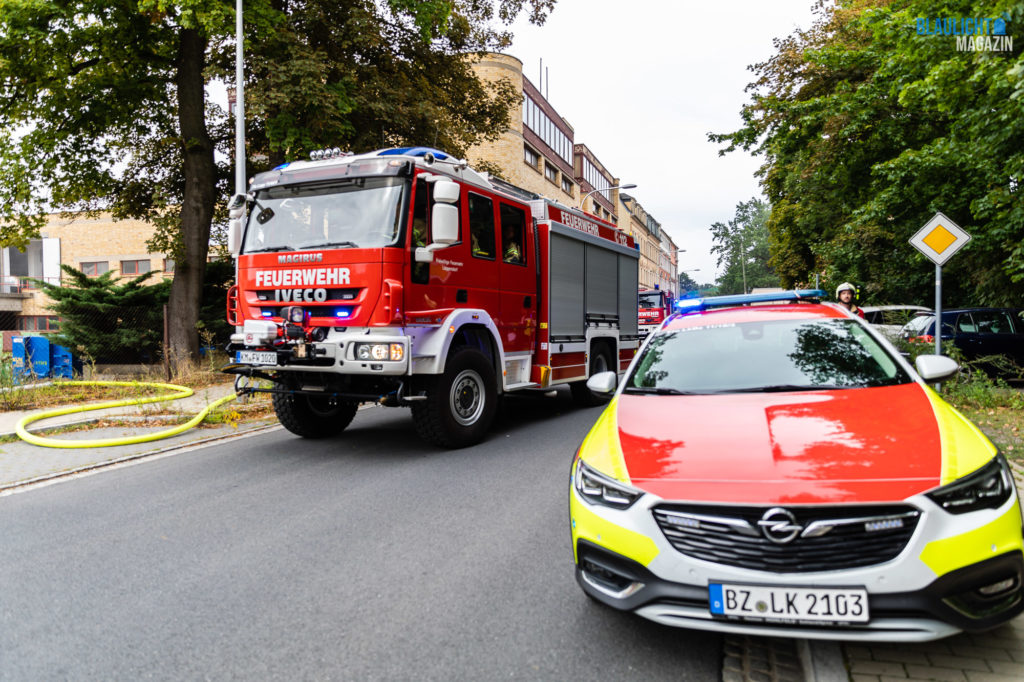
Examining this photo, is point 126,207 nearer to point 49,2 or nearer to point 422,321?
point 49,2

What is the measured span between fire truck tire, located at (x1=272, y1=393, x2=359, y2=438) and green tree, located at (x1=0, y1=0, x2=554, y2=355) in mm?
7292

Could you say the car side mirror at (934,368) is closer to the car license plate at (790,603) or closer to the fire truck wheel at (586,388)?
the car license plate at (790,603)

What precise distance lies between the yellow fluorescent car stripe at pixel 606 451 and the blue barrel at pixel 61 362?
1644 centimetres

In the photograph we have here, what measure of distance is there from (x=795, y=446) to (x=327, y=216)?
17.0ft

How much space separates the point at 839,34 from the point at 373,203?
2022 cm

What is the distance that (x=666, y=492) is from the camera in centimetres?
263

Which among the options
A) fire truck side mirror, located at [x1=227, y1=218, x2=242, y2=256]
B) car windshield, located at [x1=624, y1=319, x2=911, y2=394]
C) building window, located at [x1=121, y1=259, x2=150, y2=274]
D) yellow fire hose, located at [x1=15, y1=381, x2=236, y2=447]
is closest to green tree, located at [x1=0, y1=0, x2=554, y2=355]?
yellow fire hose, located at [x1=15, y1=381, x2=236, y2=447]

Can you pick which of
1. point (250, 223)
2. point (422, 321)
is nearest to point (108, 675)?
point (422, 321)

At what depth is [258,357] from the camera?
6.62 metres

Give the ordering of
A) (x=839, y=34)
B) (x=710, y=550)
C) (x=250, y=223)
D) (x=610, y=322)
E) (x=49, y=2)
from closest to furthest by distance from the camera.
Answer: (x=710, y=550)
(x=250, y=223)
(x=610, y=322)
(x=49, y=2)
(x=839, y=34)

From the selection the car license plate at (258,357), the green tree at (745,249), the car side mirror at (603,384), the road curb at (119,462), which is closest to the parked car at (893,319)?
the car side mirror at (603,384)

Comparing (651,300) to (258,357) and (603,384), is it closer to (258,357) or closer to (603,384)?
(258,357)

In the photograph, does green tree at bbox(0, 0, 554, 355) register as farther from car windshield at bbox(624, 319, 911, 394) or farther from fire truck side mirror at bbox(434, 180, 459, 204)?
car windshield at bbox(624, 319, 911, 394)

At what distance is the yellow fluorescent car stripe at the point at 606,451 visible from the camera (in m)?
2.87
